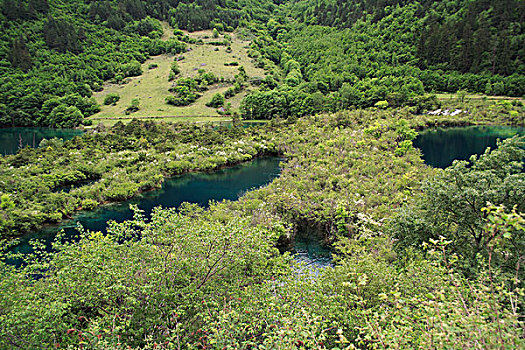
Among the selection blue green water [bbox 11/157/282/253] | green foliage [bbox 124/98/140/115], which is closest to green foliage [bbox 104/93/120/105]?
green foliage [bbox 124/98/140/115]

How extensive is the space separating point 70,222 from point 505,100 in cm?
10289

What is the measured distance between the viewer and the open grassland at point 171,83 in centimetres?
9614

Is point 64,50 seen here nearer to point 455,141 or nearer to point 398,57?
point 398,57

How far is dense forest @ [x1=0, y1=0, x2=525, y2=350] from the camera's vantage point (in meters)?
8.16

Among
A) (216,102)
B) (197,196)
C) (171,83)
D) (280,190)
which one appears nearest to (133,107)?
(171,83)

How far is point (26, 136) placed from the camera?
78.4m

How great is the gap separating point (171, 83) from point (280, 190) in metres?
103

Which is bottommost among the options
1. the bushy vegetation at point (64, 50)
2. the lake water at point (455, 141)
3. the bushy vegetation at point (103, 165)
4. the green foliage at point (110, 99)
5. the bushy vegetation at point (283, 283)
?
the lake water at point (455, 141)

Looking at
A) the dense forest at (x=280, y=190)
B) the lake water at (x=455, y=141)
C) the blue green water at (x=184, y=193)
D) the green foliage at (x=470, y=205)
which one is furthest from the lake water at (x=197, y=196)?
the lake water at (x=455, y=141)

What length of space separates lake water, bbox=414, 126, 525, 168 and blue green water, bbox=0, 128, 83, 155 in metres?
73.8

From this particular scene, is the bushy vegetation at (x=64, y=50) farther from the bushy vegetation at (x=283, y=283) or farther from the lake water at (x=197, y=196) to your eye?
the bushy vegetation at (x=283, y=283)

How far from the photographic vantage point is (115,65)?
440 feet

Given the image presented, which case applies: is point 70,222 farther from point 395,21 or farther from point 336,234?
point 395,21

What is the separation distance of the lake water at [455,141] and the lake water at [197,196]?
2666cm
